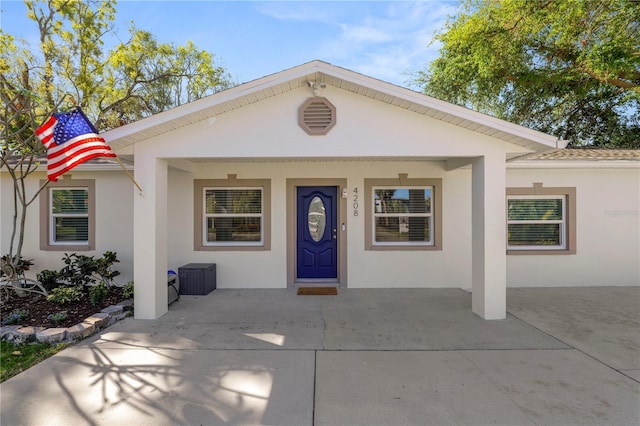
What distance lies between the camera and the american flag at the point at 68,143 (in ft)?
14.2

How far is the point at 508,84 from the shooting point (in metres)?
12.6

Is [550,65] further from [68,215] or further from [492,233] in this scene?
[68,215]

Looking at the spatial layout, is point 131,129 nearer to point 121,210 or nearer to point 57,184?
point 121,210

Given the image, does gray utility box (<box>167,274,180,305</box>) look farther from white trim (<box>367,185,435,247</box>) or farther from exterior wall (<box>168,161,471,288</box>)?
white trim (<box>367,185,435,247</box>)

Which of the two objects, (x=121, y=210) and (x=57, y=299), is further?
(x=121, y=210)

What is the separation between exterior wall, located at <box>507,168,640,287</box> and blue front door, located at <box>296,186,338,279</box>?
416 centimetres

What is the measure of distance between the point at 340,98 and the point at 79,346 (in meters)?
5.16

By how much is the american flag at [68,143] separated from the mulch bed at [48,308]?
2296 millimetres

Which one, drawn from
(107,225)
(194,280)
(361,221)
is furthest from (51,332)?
(361,221)

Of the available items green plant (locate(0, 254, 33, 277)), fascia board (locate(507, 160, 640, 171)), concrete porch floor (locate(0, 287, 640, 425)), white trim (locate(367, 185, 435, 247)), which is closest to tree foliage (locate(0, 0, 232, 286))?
green plant (locate(0, 254, 33, 277))

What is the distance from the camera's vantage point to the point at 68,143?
4.36 metres

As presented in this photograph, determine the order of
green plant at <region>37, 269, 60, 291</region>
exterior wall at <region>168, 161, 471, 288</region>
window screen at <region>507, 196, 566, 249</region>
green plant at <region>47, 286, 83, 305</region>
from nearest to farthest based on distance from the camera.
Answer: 1. green plant at <region>47, 286, 83, 305</region>
2. green plant at <region>37, 269, 60, 291</region>
3. exterior wall at <region>168, 161, 471, 288</region>
4. window screen at <region>507, 196, 566, 249</region>

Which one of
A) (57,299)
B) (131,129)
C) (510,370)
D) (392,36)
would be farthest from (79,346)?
(392,36)

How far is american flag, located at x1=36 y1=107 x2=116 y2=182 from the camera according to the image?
434cm
